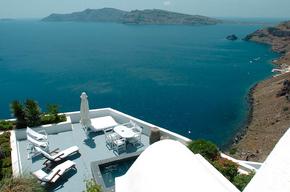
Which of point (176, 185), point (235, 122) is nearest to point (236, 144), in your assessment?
point (235, 122)

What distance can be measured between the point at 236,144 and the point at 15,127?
2762cm

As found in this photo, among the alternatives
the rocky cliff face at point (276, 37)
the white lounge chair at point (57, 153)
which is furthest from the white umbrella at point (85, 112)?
the rocky cliff face at point (276, 37)

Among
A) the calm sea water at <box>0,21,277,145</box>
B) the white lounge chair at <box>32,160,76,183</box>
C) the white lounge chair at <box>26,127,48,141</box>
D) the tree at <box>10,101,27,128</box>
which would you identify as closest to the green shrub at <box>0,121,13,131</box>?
the tree at <box>10,101,27,128</box>

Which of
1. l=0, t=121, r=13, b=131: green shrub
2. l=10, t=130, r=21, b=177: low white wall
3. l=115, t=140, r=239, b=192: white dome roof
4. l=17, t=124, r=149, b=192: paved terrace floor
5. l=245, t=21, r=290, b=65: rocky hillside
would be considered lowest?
l=245, t=21, r=290, b=65: rocky hillside

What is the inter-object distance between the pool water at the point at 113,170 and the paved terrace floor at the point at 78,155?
58cm

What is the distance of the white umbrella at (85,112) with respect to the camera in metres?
13.0

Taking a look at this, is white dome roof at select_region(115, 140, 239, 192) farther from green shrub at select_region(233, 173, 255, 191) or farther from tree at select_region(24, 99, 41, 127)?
tree at select_region(24, 99, 41, 127)

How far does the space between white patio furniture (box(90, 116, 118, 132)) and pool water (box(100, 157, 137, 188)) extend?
2.76 m

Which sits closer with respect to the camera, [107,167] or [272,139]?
[107,167]

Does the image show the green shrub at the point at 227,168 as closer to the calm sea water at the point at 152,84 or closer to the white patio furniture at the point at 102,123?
the white patio furniture at the point at 102,123

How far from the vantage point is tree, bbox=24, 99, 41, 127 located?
44.1ft

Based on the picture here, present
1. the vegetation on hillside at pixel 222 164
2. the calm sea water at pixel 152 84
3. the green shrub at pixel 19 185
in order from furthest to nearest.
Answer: the calm sea water at pixel 152 84 < the vegetation on hillside at pixel 222 164 < the green shrub at pixel 19 185

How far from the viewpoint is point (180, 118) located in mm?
43281

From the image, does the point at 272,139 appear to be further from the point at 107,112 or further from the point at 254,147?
the point at 107,112
